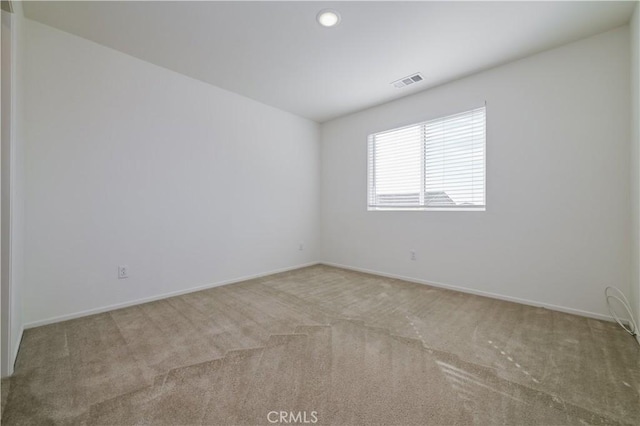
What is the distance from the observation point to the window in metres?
A: 3.11

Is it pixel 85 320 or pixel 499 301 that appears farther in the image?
pixel 499 301

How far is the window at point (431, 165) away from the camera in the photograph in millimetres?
3105

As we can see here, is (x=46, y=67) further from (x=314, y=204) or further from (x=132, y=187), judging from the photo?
(x=314, y=204)

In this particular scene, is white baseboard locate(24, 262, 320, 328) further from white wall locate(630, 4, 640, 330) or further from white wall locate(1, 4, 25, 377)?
white wall locate(630, 4, 640, 330)

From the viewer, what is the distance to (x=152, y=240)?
2.87 meters

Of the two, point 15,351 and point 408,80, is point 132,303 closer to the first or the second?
point 15,351

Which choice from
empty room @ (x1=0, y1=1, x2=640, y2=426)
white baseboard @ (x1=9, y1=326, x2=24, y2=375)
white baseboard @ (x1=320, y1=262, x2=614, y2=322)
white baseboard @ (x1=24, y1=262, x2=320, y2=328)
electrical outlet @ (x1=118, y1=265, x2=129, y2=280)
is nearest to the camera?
empty room @ (x1=0, y1=1, x2=640, y2=426)

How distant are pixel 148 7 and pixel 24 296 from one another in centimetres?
263

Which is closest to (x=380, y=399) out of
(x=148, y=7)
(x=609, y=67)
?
(x=148, y=7)

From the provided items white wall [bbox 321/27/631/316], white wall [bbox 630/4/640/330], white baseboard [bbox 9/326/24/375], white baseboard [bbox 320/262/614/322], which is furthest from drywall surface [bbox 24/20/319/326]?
white wall [bbox 630/4/640/330]

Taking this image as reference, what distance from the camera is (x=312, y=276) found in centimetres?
389

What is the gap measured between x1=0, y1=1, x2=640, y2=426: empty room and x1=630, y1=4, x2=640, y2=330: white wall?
4cm

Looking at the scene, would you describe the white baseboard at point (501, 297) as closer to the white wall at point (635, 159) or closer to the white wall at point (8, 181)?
the white wall at point (635, 159)

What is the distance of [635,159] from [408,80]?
2.24 metres
